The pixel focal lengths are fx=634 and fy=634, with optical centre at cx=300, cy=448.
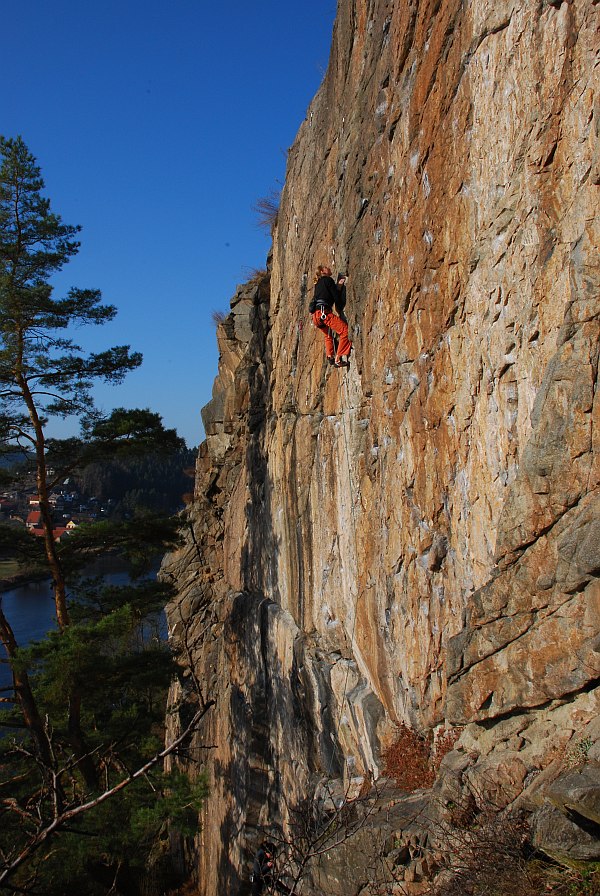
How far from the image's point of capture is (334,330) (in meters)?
8.56

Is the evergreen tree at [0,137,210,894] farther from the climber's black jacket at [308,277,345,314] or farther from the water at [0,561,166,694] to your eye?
the water at [0,561,166,694]

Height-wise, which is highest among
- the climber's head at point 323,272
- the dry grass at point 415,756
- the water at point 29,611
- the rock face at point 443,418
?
the climber's head at point 323,272

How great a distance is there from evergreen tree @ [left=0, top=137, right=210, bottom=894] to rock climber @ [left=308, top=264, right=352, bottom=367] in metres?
4.43

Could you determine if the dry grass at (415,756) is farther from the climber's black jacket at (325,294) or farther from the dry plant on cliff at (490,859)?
the climber's black jacket at (325,294)

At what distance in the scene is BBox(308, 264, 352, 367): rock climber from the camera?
27.6 feet

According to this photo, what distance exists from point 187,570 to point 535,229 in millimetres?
15366

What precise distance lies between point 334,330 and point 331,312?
0.25 meters

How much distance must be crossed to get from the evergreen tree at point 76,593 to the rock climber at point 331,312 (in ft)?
14.5

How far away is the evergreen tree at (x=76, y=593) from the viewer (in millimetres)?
9242

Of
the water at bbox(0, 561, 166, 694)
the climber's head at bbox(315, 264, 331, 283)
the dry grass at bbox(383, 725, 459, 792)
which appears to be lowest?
the water at bbox(0, 561, 166, 694)

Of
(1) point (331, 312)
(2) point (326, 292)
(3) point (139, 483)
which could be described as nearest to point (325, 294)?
(2) point (326, 292)

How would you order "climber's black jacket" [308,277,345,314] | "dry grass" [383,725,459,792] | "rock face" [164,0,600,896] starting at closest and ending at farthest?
"rock face" [164,0,600,896] → "dry grass" [383,725,459,792] → "climber's black jacket" [308,277,345,314]

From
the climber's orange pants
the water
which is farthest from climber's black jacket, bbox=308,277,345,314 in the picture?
the water

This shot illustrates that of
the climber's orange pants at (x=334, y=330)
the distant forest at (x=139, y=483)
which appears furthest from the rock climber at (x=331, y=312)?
the distant forest at (x=139, y=483)
